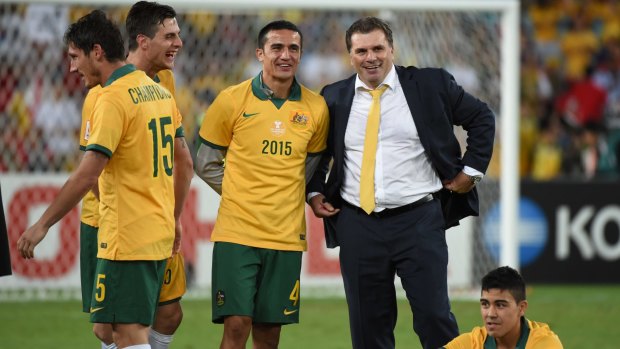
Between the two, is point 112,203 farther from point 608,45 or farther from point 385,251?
point 608,45

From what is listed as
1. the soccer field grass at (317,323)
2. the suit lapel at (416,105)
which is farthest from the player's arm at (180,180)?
the soccer field grass at (317,323)

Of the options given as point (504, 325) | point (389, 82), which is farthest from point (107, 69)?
point (504, 325)

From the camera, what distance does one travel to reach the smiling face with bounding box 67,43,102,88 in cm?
590

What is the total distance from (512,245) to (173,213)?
590cm

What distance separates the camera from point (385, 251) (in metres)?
6.47

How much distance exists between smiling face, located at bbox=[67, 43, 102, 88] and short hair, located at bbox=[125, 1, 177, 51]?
647 millimetres

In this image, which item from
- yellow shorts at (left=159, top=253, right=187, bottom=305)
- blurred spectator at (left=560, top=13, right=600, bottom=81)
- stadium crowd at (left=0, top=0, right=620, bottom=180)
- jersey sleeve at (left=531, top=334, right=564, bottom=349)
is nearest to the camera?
jersey sleeve at (left=531, top=334, right=564, bottom=349)

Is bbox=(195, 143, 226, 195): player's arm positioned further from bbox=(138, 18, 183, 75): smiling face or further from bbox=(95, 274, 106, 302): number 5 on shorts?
bbox=(95, 274, 106, 302): number 5 on shorts

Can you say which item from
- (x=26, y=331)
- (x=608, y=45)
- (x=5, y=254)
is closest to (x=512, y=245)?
(x=26, y=331)

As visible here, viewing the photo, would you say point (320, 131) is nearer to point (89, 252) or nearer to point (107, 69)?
point (107, 69)

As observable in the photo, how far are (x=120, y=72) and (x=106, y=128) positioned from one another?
36cm

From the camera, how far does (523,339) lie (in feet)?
19.4

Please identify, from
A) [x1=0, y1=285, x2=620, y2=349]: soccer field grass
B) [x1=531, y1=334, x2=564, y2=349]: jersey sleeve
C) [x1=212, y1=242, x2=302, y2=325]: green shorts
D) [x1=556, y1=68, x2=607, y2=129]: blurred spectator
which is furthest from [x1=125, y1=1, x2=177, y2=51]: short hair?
[x1=556, y1=68, x2=607, y2=129]: blurred spectator

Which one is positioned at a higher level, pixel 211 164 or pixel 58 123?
pixel 58 123
